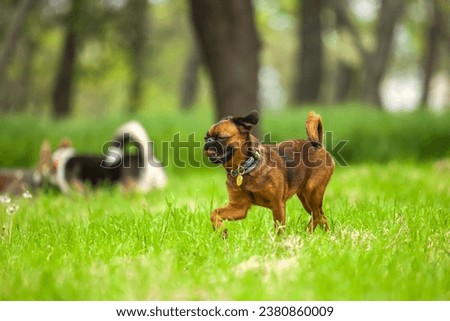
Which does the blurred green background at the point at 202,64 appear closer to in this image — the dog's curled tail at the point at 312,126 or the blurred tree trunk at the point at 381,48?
the blurred tree trunk at the point at 381,48

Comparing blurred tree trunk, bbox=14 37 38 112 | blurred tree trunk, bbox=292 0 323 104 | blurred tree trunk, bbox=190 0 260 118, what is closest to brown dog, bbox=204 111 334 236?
blurred tree trunk, bbox=190 0 260 118

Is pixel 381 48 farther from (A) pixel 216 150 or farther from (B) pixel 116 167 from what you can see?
(A) pixel 216 150

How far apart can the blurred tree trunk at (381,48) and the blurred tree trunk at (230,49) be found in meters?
7.57

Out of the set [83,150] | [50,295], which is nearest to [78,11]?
[83,150]

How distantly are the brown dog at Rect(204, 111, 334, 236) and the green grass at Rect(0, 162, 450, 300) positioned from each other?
0.22 metres

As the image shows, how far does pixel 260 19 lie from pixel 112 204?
15743 millimetres

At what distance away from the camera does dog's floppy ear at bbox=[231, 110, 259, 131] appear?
3010 mm

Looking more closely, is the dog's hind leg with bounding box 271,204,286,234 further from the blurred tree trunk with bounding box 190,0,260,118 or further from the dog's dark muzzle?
the blurred tree trunk with bounding box 190,0,260,118

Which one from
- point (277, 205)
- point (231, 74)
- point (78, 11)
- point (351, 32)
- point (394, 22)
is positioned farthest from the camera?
point (351, 32)

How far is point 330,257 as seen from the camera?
10.6 ft

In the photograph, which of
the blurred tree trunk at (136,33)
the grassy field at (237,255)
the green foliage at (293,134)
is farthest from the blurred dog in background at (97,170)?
the blurred tree trunk at (136,33)

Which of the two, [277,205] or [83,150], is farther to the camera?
[83,150]

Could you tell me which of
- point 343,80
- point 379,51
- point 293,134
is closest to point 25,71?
point 379,51

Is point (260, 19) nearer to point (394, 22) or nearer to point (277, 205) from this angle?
point (394, 22)
